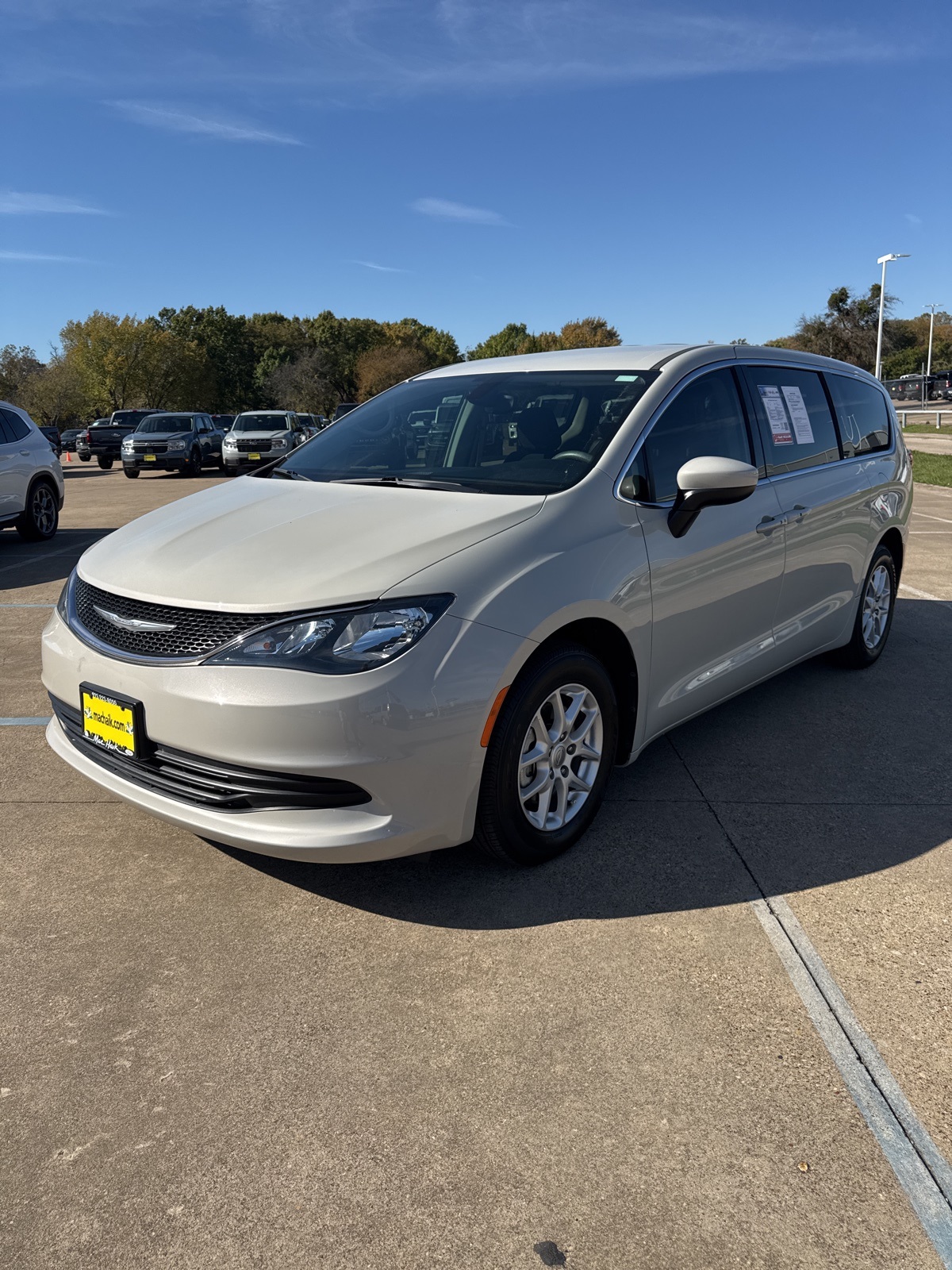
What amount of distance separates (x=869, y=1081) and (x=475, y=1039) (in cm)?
93

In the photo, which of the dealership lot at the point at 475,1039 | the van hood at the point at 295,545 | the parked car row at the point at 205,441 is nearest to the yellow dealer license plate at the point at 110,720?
the van hood at the point at 295,545

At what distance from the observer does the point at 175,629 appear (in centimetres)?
294

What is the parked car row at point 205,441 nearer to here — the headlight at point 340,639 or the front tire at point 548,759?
the front tire at point 548,759

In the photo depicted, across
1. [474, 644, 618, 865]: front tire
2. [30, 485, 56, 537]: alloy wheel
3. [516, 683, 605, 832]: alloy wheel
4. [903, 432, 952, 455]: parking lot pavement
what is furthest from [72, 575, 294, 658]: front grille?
[903, 432, 952, 455]: parking lot pavement

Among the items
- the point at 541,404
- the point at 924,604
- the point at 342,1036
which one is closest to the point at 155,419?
the point at 924,604

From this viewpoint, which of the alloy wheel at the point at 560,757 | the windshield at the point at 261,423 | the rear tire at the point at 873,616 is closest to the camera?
the alloy wheel at the point at 560,757

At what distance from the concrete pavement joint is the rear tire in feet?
9.22

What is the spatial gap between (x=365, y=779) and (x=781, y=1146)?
1337 mm

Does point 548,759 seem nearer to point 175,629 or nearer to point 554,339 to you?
point 175,629

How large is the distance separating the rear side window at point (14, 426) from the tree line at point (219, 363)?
44489 millimetres

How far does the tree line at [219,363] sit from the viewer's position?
66.4m

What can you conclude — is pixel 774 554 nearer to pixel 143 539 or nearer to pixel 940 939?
pixel 940 939

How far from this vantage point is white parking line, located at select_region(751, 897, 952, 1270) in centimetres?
198

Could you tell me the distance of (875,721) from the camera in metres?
4.86
